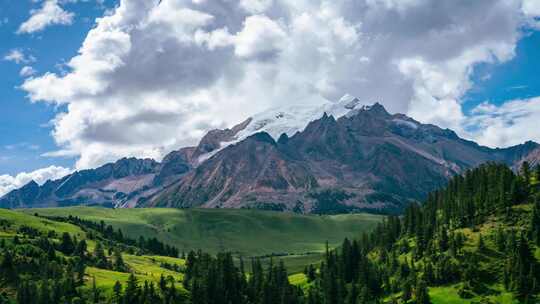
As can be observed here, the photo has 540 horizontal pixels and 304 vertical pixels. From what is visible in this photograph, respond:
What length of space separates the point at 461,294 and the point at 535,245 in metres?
32.2

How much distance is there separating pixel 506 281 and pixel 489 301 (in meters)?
11.4

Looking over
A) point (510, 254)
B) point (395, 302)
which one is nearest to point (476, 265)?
point (510, 254)

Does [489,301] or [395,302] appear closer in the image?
[489,301]

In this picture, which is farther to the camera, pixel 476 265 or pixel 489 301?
pixel 476 265

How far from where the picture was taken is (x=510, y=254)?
192125mm

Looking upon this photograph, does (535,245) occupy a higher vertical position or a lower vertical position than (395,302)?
higher

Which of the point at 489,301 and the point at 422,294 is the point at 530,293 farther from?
the point at 422,294

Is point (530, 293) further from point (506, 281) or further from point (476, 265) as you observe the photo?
point (476, 265)

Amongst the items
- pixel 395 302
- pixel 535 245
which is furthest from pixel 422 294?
pixel 535 245

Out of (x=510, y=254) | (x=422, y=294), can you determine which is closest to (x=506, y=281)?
(x=510, y=254)

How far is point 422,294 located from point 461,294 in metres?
12.4

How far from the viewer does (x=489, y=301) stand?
181 meters

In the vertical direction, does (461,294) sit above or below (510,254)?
below

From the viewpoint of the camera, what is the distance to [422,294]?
19162 cm
